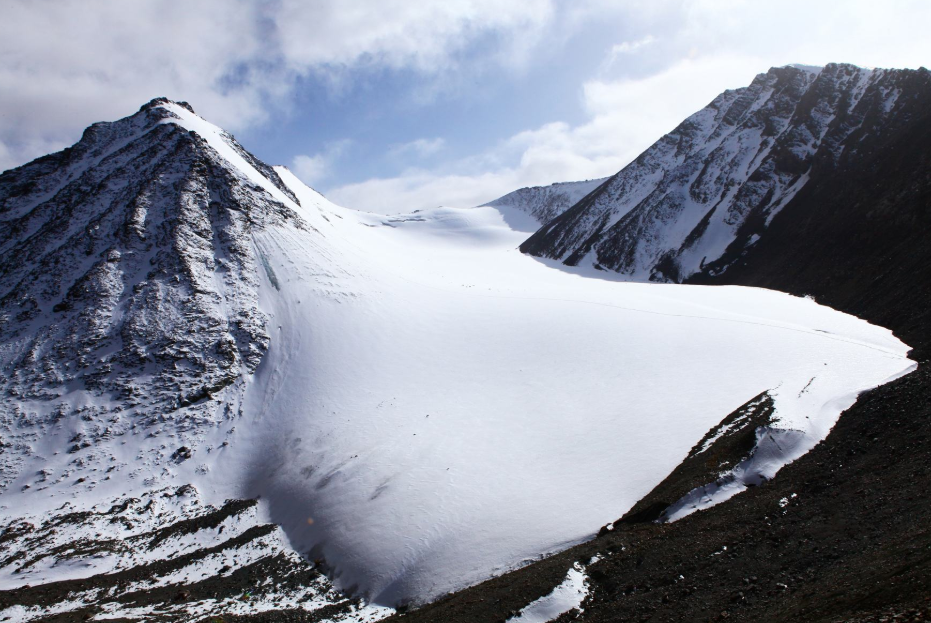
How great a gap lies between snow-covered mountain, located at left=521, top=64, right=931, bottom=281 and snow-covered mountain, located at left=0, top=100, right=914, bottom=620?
27561mm

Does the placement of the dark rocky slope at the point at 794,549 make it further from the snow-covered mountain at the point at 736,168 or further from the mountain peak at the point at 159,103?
the mountain peak at the point at 159,103

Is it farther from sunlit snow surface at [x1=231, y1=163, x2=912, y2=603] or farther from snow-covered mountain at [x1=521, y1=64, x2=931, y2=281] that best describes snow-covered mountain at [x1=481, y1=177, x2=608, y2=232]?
sunlit snow surface at [x1=231, y1=163, x2=912, y2=603]

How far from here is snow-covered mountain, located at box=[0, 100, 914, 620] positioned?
23688 millimetres

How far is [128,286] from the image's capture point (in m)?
43.8

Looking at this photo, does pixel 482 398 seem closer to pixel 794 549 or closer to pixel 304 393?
pixel 304 393

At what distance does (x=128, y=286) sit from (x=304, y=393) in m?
20.2

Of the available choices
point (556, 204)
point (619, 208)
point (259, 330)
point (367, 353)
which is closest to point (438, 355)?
point (367, 353)

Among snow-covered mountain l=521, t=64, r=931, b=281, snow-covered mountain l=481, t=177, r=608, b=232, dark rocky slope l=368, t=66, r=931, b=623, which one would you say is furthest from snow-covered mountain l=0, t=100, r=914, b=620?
snow-covered mountain l=481, t=177, r=608, b=232

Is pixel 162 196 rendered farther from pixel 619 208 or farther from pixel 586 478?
pixel 619 208

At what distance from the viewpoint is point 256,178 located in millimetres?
61312

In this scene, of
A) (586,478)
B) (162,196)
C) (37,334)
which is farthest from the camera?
(162,196)

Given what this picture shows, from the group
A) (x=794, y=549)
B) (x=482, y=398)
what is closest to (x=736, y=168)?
(x=482, y=398)

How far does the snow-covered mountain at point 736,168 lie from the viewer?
7662 cm

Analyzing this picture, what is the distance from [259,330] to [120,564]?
2129 cm
